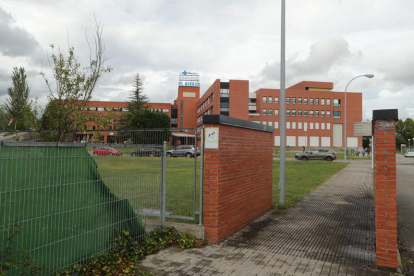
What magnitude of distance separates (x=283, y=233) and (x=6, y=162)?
5.00 m

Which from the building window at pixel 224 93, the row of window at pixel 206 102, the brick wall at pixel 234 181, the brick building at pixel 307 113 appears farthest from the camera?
the brick building at pixel 307 113

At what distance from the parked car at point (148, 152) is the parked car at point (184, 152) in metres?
0.24

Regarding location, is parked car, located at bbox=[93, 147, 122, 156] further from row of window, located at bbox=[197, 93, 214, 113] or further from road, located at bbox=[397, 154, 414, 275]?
row of window, located at bbox=[197, 93, 214, 113]

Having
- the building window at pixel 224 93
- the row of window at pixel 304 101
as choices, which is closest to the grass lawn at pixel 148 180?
the building window at pixel 224 93

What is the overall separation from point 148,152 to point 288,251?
291cm

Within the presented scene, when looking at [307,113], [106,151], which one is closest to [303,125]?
[307,113]

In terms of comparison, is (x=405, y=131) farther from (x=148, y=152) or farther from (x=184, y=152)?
(x=148, y=152)

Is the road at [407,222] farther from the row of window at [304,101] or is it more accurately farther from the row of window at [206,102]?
the row of window at [304,101]

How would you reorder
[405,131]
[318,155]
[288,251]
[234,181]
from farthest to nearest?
[405,131]
[318,155]
[234,181]
[288,251]

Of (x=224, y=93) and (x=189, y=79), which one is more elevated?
(x=189, y=79)

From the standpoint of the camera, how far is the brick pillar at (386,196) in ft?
15.1

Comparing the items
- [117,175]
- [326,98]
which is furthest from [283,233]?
[326,98]

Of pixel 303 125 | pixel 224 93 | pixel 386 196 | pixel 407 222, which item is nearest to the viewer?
pixel 386 196

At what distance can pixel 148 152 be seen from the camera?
5641mm
